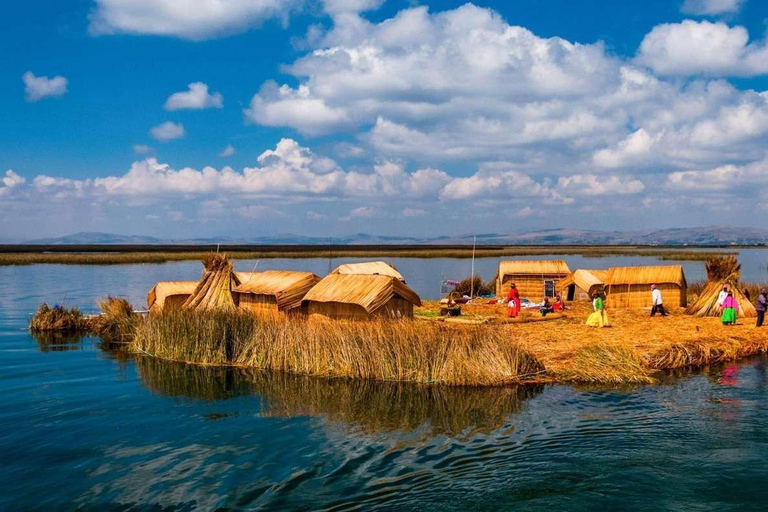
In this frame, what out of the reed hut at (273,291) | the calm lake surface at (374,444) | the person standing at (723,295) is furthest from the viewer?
the person standing at (723,295)

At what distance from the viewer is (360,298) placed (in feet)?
66.6

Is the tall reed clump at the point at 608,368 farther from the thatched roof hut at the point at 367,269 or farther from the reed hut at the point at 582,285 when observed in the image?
the reed hut at the point at 582,285

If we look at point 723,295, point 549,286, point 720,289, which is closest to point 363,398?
point 723,295

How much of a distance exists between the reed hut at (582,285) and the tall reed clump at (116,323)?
21149mm

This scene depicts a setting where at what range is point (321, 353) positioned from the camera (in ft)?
58.4

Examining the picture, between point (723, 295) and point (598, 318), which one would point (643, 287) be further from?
point (598, 318)

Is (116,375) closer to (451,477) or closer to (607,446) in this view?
(451,477)

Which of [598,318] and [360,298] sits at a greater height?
[360,298]

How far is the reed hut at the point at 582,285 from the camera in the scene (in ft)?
112

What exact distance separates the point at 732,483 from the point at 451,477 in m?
4.01

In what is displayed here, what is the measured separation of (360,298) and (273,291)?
14.7 feet

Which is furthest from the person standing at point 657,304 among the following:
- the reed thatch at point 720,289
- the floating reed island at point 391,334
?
the reed thatch at point 720,289

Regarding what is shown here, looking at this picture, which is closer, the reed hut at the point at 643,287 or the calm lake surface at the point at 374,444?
the calm lake surface at the point at 374,444

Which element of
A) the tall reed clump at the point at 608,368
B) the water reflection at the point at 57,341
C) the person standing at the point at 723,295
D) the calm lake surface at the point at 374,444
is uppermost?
the person standing at the point at 723,295
